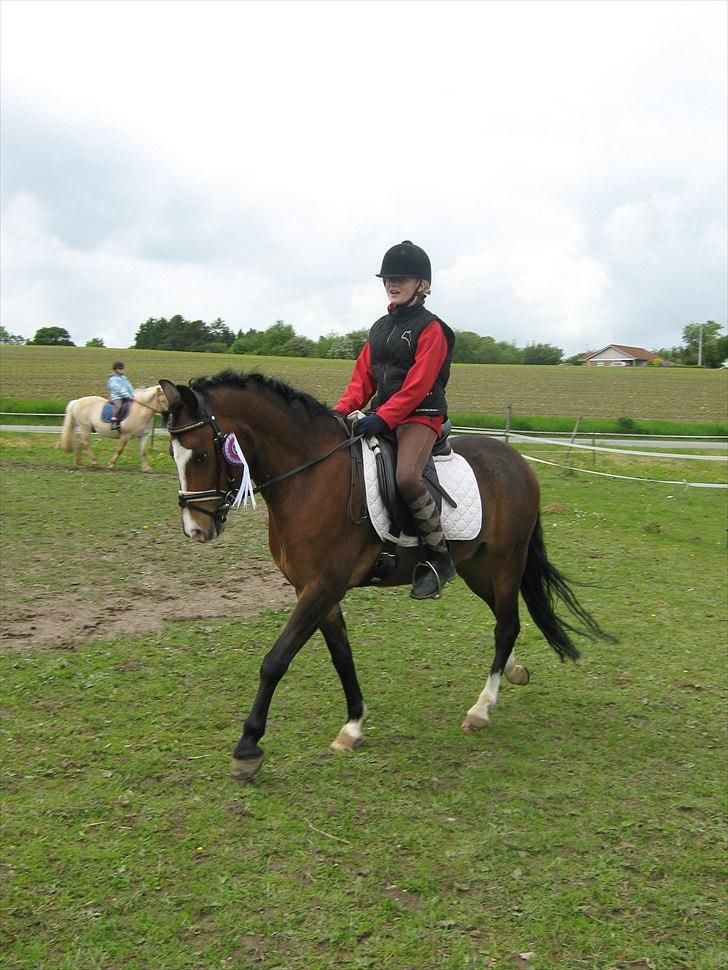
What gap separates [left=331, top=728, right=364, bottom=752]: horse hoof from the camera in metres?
5.23

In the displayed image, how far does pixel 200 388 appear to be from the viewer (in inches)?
187

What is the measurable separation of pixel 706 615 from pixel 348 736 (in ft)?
16.9

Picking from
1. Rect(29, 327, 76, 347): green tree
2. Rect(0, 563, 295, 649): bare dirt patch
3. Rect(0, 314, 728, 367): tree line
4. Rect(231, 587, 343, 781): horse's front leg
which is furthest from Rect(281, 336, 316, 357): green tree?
Rect(231, 587, 343, 781): horse's front leg

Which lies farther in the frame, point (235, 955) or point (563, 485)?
point (563, 485)

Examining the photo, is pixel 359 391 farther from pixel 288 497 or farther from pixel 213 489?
pixel 213 489

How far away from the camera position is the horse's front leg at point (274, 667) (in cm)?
474

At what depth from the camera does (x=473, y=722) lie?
225 inches

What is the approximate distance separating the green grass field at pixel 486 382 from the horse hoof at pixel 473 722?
28109mm

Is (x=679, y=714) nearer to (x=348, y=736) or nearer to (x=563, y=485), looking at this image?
(x=348, y=736)

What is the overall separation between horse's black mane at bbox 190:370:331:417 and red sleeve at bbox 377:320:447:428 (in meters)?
0.46

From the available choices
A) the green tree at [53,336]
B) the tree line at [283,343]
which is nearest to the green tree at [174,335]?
the tree line at [283,343]

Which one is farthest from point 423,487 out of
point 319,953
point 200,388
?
point 319,953

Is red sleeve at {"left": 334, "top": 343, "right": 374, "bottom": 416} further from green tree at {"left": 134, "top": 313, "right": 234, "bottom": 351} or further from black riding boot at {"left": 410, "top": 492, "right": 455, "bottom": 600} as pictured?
green tree at {"left": 134, "top": 313, "right": 234, "bottom": 351}

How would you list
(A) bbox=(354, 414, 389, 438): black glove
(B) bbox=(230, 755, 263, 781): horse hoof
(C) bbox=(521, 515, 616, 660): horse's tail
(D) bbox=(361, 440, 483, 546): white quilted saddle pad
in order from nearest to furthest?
(B) bbox=(230, 755, 263, 781): horse hoof → (A) bbox=(354, 414, 389, 438): black glove → (D) bbox=(361, 440, 483, 546): white quilted saddle pad → (C) bbox=(521, 515, 616, 660): horse's tail
